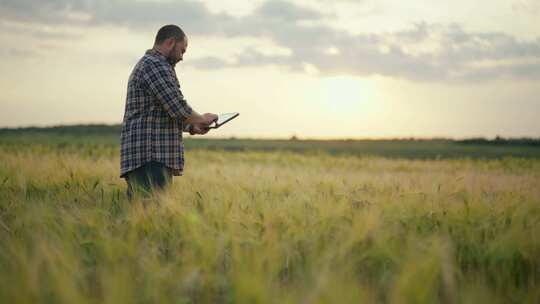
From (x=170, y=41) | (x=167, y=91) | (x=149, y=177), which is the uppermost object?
(x=170, y=41)

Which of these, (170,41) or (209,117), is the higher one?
(170,41)

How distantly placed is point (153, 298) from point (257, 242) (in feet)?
2.25

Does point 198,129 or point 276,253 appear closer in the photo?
point 276,253

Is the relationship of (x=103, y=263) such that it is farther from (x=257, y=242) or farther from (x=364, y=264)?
(x=364, y=264)

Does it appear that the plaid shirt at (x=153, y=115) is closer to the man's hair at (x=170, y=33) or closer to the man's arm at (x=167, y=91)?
the man's arm at (x=167, y=91)

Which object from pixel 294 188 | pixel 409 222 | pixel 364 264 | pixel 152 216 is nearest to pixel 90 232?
pixel 152 216

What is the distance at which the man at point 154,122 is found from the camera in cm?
448

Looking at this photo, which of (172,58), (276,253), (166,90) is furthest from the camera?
(172,58)

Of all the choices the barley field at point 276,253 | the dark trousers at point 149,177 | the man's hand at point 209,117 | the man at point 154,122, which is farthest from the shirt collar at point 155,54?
the barley field at point 276,253

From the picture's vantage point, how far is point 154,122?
15.0 feet

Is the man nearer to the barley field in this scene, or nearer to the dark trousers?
the dark trousers

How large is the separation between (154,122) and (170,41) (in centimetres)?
71

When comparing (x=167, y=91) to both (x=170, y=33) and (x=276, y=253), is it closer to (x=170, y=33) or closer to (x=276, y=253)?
(x=170, y=33)

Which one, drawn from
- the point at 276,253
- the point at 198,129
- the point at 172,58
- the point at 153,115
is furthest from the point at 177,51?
the point at 276,253
